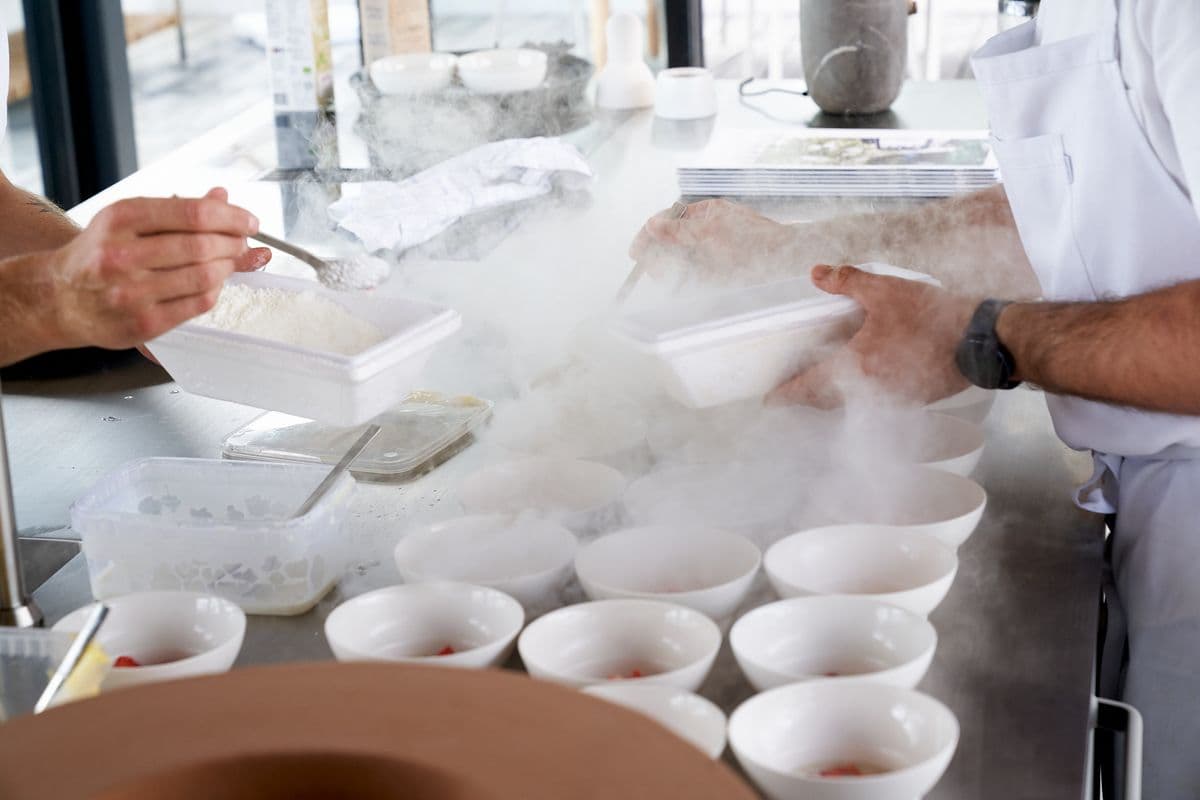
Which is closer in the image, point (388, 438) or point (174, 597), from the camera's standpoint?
point (174, 597)

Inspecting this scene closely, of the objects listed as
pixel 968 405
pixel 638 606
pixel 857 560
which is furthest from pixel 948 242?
pixel 638 606

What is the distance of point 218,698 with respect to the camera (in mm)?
951

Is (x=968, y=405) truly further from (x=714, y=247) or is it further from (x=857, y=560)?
(x=857, y=560)

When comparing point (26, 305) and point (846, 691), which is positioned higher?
point (26, 305)

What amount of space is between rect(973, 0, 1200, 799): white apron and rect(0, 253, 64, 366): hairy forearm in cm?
123

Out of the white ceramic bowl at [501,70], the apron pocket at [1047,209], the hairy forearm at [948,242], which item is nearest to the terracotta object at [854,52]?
the white ceramic bowl at [501,70]

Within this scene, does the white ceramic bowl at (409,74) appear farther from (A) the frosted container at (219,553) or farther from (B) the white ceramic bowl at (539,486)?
(A) the frosted container at (219,553)

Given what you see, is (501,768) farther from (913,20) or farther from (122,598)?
(913,20)

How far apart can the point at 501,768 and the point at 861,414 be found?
1.00 meters

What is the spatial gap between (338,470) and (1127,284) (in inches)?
40.0

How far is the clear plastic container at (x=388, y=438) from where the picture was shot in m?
1.72

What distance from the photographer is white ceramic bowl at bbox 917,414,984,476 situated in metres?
1.63

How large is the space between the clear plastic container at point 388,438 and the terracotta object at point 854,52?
1.87 metres

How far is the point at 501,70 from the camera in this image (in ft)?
10.3
